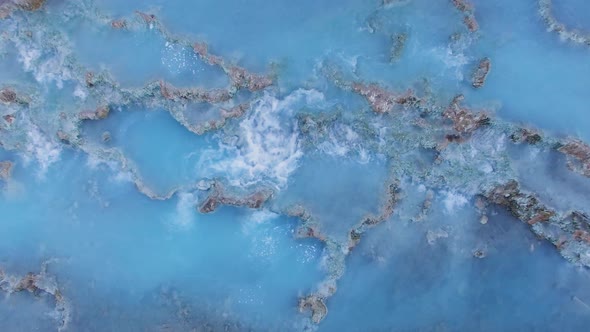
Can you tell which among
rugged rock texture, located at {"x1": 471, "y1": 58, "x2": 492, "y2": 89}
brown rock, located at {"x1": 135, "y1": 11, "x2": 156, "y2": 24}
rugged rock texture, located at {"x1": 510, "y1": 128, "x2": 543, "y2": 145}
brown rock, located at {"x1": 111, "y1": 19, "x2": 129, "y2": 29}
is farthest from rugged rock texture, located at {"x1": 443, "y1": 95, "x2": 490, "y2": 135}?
brown rock, located at {"x1": 111, "y1": 19, "x2": 129, "y2": 29}

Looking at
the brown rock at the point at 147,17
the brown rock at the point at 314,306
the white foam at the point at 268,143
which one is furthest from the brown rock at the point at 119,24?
the brown rock at the point at 314,306

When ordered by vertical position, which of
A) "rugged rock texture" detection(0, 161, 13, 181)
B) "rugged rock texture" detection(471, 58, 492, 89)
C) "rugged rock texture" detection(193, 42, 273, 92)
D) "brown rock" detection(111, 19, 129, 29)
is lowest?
"rugged rock texture" detection(0, 161, 13, 181)

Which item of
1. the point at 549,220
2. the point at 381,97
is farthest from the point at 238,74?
the point at 549,220

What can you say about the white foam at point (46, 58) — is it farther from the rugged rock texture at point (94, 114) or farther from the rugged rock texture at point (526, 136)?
the rugged rock texture at point (526, 136)

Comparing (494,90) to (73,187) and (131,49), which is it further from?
(73,187)

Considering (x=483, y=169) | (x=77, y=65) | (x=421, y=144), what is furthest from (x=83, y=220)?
(x=483, y=169)

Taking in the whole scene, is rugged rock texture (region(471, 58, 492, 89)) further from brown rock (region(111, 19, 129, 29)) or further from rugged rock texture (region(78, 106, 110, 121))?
rugged rock texture (region(78, 106, 110, 121))
